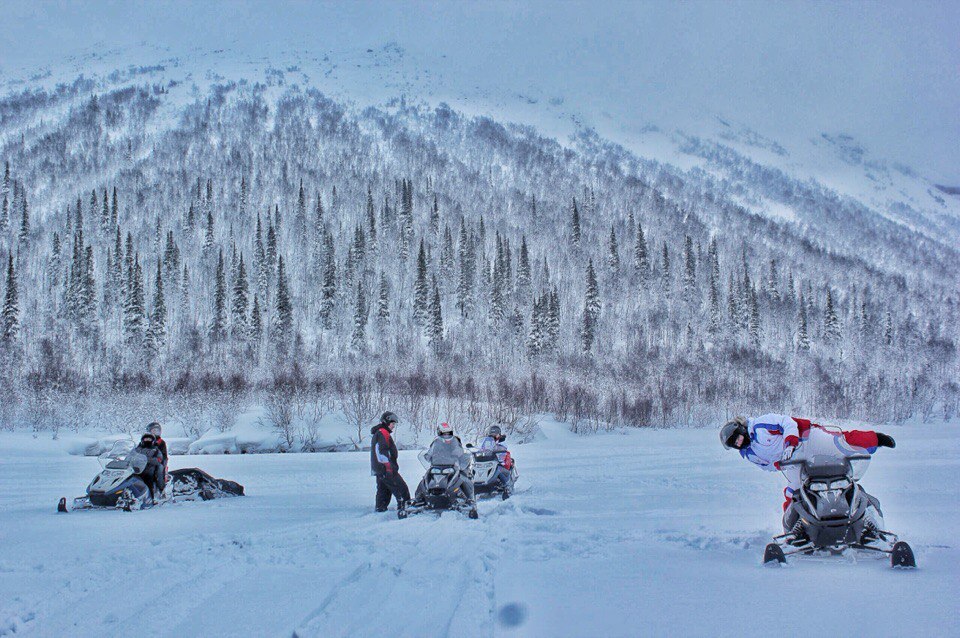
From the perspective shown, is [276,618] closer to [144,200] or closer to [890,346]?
[890,346]

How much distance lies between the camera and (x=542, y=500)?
1162 centimetres

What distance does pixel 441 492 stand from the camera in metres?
10.4

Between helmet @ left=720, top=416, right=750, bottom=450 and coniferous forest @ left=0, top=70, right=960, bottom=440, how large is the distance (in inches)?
960

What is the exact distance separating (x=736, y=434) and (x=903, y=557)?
1.70 metres

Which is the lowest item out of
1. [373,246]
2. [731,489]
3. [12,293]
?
[731,489]

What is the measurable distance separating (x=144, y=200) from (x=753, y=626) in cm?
12096

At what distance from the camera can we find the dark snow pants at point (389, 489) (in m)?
10.6

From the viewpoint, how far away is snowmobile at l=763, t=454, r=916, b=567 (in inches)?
234

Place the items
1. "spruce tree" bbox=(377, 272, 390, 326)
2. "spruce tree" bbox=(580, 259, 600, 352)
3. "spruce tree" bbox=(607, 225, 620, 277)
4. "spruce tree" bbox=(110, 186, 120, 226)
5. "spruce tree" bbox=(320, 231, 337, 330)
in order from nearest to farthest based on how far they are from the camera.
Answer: "spruce tree" bbox=(377, 272, 390, 326), "spruce tree" bbox=(580, 259, 600, 352), "spruce tree" bbox=(320, 231, 337, 330), "spruce tree" bbox=(607, 225, 620, 277), "spruce tree" bbox=(110, 186, 120, 226)

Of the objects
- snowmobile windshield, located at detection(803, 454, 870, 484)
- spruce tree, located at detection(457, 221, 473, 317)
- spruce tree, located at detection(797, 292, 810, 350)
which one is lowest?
snowmobile windshield, located at detection(803, 454, 870, 484)

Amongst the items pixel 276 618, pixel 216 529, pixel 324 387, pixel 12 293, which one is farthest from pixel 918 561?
pixel 12 293

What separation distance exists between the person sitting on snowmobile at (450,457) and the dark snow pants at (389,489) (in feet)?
0.98

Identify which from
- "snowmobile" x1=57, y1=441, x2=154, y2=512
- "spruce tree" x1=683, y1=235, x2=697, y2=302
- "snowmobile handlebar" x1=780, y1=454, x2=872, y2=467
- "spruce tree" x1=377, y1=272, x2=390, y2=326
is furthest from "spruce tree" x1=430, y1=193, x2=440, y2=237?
"snowmobile handlebar" x1=780, y1=454, x2=872, y2=467

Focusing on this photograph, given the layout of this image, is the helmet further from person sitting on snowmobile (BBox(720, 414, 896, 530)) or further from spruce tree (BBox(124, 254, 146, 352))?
spruce tree (BBox(124, 254, 146, 352))
